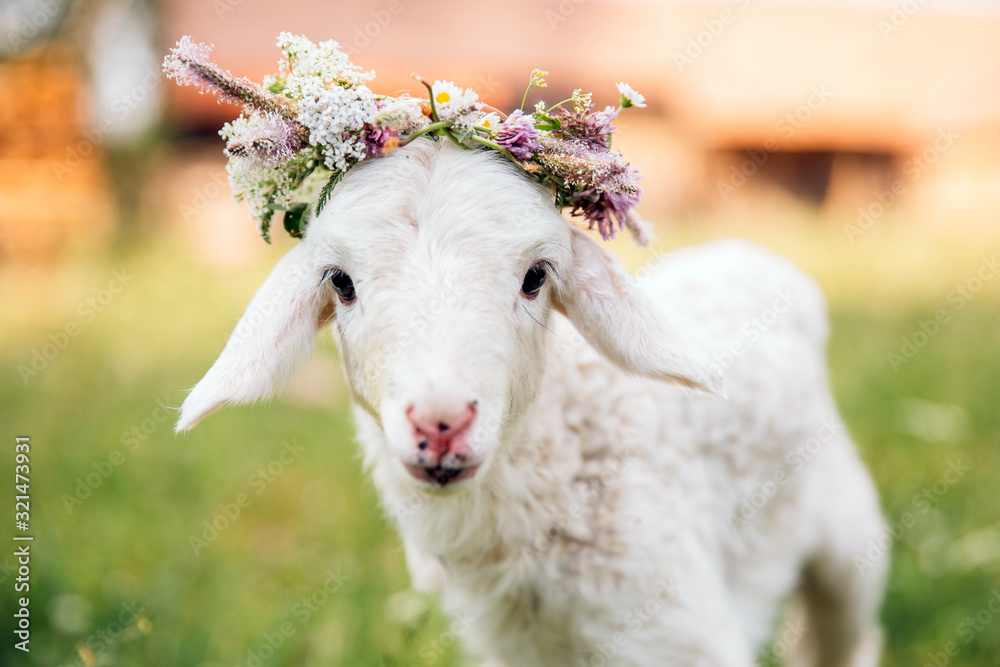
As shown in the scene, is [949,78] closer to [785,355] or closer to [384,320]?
[785,355]

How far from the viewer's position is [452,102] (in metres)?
2.07

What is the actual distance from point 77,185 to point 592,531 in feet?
28.4

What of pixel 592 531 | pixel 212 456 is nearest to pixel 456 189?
pixel 592 531

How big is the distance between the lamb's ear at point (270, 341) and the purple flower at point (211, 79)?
377mm

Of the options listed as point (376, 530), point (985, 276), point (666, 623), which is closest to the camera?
point (666, 623)

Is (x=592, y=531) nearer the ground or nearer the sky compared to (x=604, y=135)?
nearer the ground

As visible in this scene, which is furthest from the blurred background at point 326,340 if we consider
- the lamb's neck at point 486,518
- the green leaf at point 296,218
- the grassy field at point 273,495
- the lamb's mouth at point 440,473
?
the green leaf at point 296,218

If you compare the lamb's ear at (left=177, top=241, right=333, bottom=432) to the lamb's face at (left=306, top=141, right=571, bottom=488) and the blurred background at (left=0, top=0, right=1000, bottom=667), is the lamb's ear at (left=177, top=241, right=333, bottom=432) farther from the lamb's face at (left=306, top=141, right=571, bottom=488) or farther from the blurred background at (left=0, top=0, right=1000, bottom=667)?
the blurred background at (left=0, top=0, right=1000, bottom=667)

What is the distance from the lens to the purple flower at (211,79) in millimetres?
1968

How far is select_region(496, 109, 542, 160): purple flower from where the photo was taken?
2037 mm

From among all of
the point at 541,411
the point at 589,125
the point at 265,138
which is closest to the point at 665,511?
the point at 541,411

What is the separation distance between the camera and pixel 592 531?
7.47ft

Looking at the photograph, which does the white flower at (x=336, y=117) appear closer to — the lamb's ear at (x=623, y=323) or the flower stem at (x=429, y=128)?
the flower stem at (x=429, y=128)

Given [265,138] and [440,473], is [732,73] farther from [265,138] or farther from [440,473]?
[440,473]
